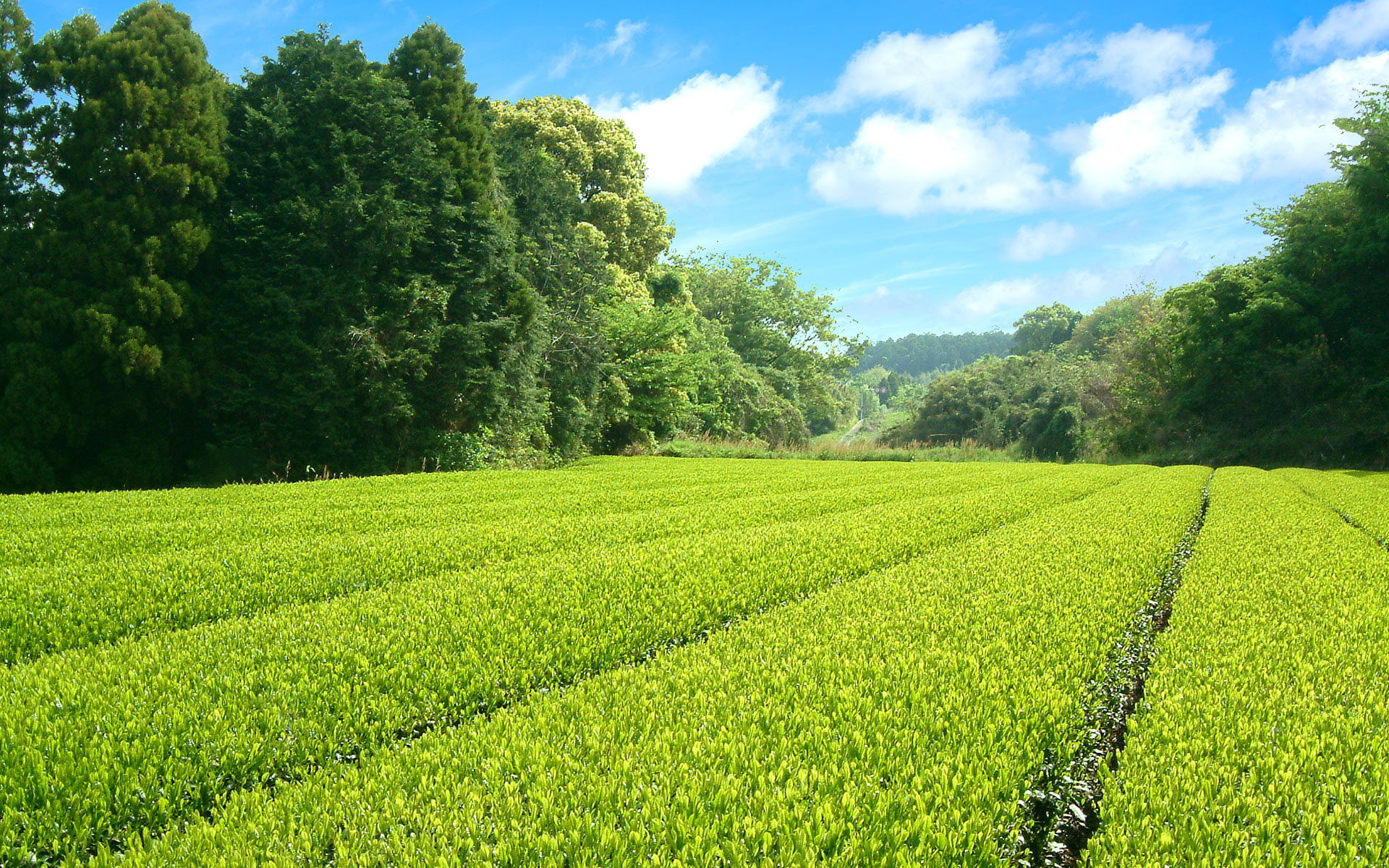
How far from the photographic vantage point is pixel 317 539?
698 cm

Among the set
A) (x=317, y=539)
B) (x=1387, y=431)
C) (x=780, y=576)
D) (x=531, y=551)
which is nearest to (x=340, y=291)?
(x=317, y=539)

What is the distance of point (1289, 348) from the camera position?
2545cm

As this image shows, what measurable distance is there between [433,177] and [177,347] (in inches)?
283

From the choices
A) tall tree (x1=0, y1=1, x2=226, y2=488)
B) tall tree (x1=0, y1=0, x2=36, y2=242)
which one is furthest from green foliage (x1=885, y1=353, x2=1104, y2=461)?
tall tree (x1=0, y1=0, x2=36, y2=242)

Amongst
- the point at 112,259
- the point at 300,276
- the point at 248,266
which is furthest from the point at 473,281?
the point at 112,259

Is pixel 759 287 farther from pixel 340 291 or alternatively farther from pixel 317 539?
pixel 317 539

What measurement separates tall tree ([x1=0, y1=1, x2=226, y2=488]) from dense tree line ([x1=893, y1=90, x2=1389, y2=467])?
111ft

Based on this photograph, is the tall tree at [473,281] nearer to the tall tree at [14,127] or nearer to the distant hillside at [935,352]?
the tall tree at [14,127]

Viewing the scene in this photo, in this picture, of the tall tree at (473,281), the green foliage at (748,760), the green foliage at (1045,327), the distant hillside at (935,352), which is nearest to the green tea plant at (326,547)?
the green foliage at (748,760)

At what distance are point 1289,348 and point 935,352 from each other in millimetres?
163465

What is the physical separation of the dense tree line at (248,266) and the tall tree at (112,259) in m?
0.04

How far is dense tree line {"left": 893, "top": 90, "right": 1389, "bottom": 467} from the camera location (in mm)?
24125

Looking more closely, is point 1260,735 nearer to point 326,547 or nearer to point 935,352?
point 326,547

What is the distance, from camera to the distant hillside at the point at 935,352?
583 ft
